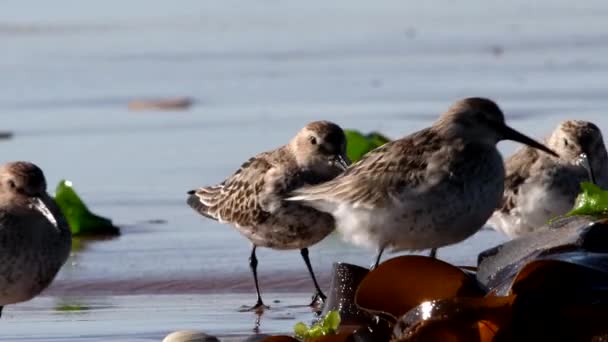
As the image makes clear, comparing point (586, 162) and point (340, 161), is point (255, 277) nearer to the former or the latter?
point (340, 161)

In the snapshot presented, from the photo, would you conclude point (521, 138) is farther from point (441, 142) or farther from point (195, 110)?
point (195, 110)

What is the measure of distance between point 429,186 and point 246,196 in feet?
6.21

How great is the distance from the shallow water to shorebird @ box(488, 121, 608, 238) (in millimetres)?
265

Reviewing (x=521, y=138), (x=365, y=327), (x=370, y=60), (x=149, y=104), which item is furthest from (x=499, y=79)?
(x=365, y=327)

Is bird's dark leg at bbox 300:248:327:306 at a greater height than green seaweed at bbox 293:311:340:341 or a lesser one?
lesser

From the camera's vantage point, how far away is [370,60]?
14945mm

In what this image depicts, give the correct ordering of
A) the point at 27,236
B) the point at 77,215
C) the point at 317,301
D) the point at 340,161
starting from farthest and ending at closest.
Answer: the point at 77,215, the point at 340,161, the point at 317,301, the point at 27,236

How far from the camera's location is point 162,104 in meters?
13.3

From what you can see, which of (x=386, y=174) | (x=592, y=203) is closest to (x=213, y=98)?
(x=386, y=174)

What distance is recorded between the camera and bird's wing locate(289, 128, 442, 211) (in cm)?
658

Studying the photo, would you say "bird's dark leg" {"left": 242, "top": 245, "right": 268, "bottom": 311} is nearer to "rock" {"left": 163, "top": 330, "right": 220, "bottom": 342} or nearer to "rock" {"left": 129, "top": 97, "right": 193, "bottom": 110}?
"rock" {"left": 163, "top": 330, "right": 220, "bottom": 342}

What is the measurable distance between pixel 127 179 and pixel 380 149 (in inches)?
148

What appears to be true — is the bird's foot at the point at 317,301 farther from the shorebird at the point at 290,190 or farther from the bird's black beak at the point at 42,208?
the bird's black beak at the point at 42,208

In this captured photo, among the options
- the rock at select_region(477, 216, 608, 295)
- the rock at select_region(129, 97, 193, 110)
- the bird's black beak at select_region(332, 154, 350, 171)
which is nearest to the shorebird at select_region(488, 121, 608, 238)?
the bird's black beak at select_region(332, 154, 350, 171)
